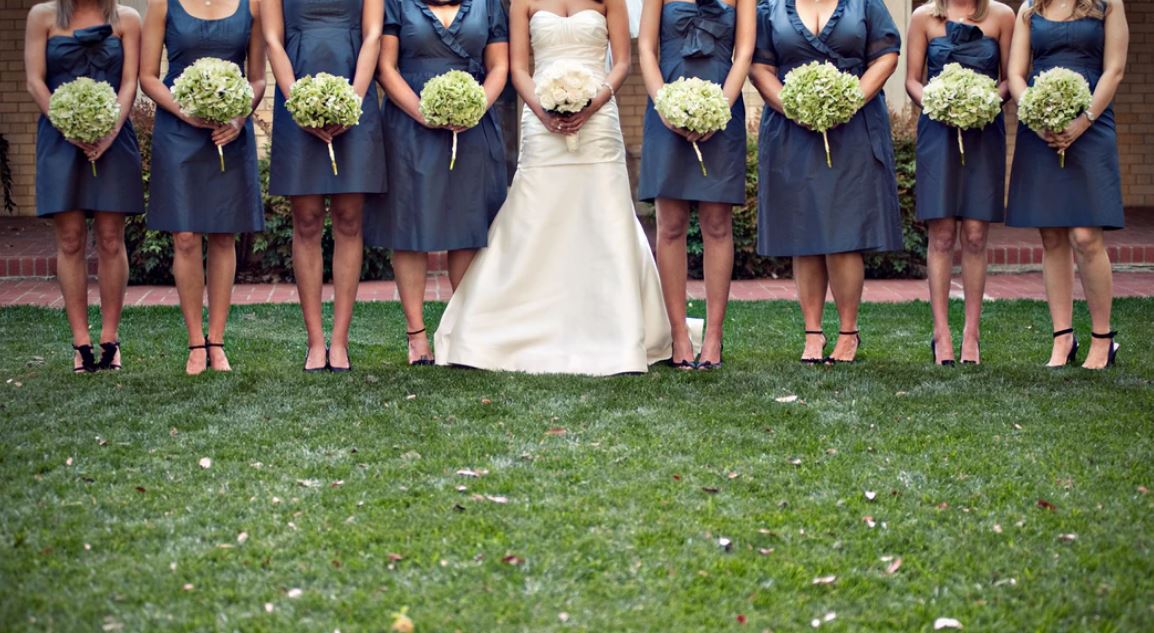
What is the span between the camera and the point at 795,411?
5.66 metres

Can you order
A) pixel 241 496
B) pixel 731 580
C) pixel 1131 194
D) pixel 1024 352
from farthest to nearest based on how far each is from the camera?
pixel 1131 194, pixel 1024 352, pixel 241 496, pixel 731 580

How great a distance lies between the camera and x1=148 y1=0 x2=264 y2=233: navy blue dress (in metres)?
6.27

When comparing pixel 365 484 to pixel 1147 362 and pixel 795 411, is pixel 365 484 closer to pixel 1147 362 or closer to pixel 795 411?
pixel 795 411

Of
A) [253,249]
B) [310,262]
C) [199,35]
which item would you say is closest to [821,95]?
[310,262]

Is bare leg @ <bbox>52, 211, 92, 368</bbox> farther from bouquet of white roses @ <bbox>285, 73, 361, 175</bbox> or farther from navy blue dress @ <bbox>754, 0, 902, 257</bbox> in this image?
navy blue dress @ <bbox>754, 0, 902, 257</bbox>

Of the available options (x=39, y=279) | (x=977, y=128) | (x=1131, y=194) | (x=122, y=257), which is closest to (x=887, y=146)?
(x=977, y=128)

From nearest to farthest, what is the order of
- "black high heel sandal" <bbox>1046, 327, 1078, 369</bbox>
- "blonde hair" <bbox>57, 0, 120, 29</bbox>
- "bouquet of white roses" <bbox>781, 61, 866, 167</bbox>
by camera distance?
"bouquet of white roses" <bbox>781, 61, 866, 167</bbox> → "blonde hair" <bbox>57, 0, 120, 29</bbox> → "black high heel sandal" <bbox>1046, 327, 1078, 369</bbox>

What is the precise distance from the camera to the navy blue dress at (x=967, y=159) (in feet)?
21.6

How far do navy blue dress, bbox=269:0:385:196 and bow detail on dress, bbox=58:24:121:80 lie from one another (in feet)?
2.90

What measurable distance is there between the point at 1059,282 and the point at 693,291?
12.9ft

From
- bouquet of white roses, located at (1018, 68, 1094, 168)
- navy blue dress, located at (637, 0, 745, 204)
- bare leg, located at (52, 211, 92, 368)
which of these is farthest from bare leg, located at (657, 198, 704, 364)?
bare leg, located at (52, 211, 92, 368)

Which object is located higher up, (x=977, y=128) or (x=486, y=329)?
(x=977, y=128)

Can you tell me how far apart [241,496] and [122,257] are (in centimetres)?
275

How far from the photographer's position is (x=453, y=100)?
20.4 ft
